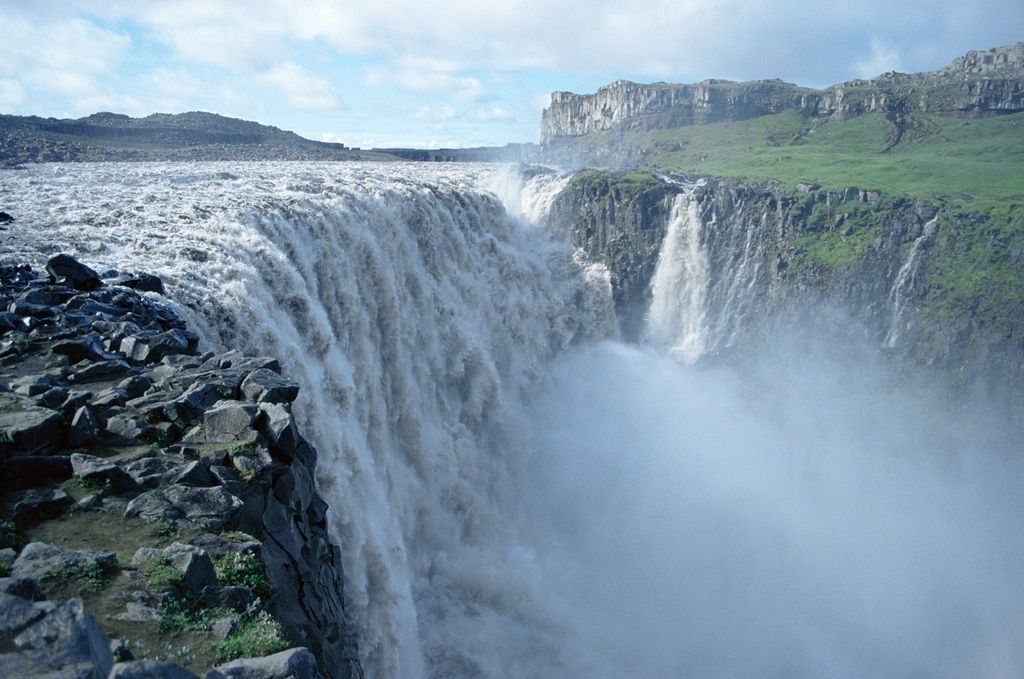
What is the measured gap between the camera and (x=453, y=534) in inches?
1213

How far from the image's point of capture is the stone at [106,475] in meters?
9.77

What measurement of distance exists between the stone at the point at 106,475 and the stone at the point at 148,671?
4.51 m

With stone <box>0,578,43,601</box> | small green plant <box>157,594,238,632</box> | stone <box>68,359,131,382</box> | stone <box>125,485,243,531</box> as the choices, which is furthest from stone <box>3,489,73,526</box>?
stone <box>68,359,131,382</box>

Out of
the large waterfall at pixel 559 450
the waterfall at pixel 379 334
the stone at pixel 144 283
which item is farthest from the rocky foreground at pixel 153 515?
the large waterfall at pixel 559 450

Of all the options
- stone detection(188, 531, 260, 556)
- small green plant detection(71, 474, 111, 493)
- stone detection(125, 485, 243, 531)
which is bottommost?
stone detection(188, 531, 260, 556)

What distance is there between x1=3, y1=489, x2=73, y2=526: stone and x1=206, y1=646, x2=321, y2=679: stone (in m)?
4.04

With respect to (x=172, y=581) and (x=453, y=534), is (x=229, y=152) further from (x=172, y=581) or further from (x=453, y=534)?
(x=172, y=581)

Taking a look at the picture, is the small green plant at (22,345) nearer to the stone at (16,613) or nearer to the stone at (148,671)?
the stone at (16,613)

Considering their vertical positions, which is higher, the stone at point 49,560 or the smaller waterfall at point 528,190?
the smaller waterfall at point 528,190

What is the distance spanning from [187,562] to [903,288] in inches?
2411

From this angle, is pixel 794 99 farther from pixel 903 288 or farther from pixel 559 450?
pixel 559 450

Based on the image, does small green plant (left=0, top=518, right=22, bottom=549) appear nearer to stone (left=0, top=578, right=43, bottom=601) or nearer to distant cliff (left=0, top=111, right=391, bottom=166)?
stone (left=0, top=578, right=43, bottom=601)

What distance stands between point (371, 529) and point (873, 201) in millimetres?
56168

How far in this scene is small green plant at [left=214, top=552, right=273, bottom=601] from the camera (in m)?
8.36
